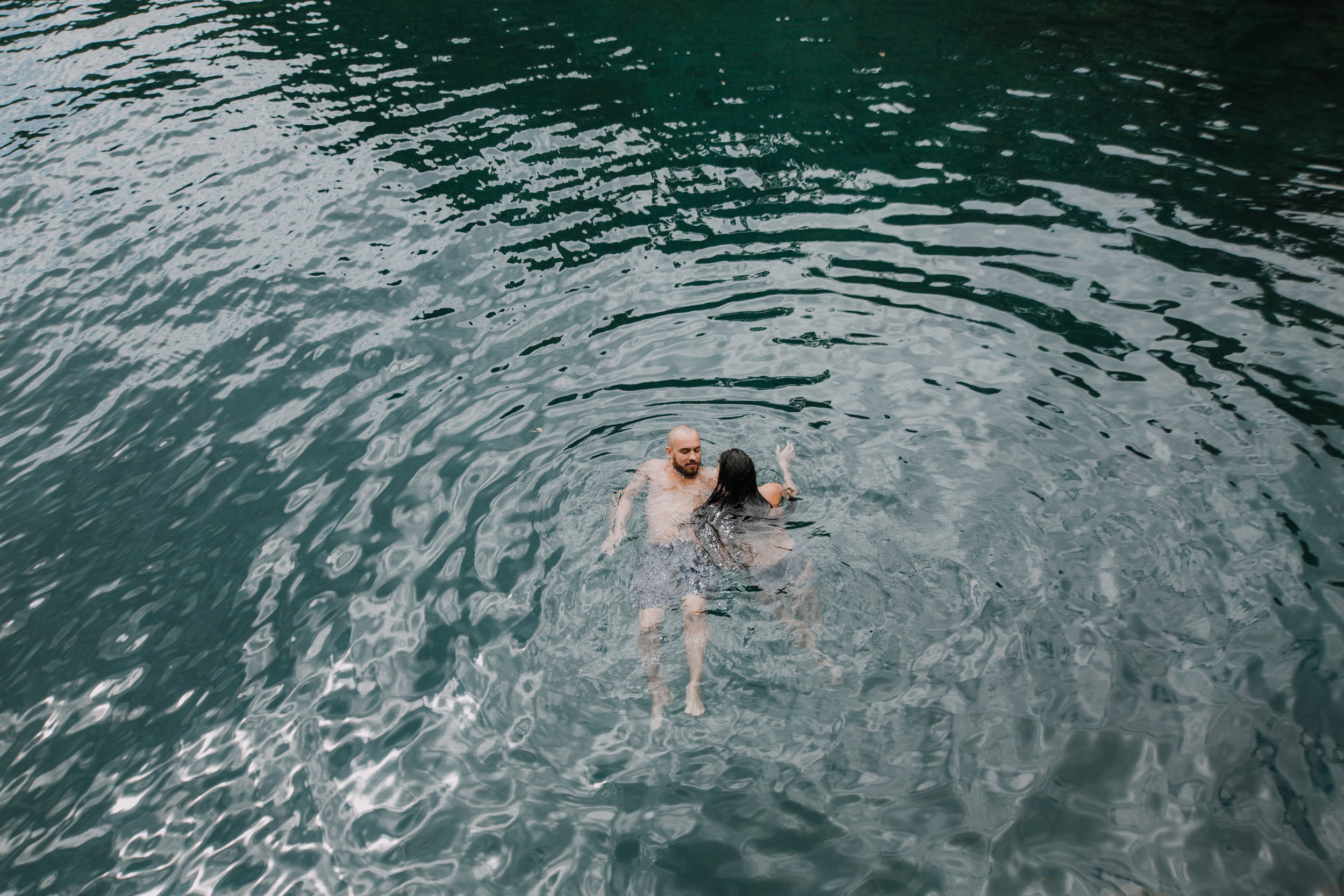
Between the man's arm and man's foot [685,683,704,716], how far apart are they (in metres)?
1.69

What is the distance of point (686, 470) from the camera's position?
320 inches

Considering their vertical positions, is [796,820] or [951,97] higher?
[951,97]

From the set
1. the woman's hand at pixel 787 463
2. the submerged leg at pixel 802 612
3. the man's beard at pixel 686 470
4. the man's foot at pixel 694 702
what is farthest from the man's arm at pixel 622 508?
the man's foot at pixel 694 702

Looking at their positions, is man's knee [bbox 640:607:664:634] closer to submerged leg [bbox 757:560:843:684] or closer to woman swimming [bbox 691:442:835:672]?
woman swimming [bbox 691:442:835:672]

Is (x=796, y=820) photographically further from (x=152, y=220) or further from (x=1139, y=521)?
(x=152, y=220)

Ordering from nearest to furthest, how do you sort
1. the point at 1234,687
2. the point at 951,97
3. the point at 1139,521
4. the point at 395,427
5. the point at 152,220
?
the point at 1234,687 < the point at 1139,521 < the point at 395,427 < the point at 152,220 < the point at 951,97

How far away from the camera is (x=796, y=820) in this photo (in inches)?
233

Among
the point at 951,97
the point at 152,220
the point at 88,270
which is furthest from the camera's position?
the point at 951,97

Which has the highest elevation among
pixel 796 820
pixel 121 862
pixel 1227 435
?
pixel 1227 435

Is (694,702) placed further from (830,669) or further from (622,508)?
(622,508)

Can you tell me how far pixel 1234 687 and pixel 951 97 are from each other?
12485mm

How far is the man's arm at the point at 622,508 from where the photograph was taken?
796 centimetres

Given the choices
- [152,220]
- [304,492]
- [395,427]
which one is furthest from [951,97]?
[152,220]

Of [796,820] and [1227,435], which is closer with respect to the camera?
[796,820]
